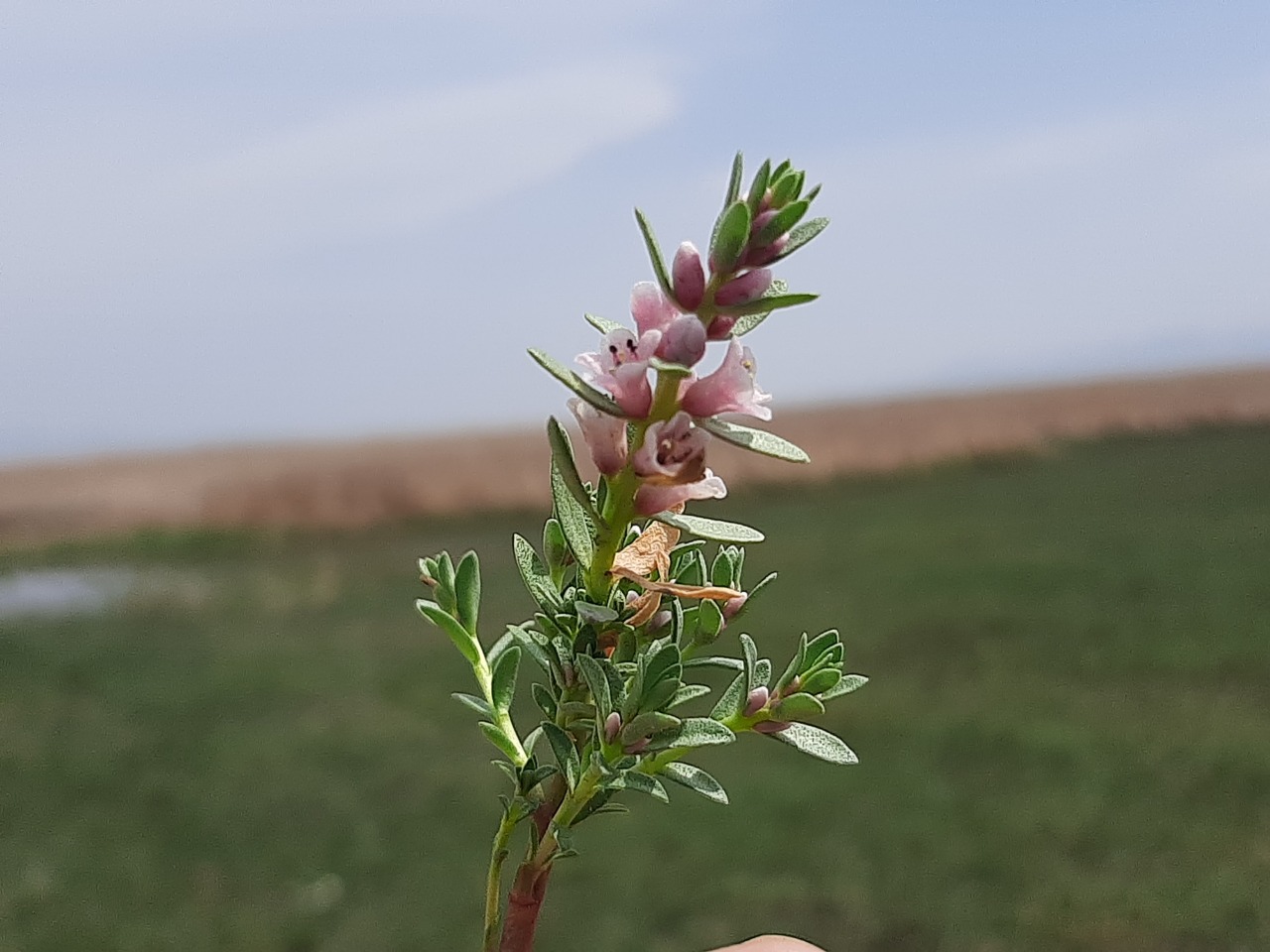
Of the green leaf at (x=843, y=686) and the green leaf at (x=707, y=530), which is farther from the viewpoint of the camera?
the green leaf at (x=843, y=686)

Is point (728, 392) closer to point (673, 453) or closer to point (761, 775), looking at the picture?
point (673, 453)

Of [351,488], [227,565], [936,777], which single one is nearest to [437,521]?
[351,488]

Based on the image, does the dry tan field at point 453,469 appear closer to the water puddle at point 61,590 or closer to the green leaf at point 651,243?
the water puddle at point 61,590

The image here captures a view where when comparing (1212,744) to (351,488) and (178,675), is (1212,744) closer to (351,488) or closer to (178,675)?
(178,675)

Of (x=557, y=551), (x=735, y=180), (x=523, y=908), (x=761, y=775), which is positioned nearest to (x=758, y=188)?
(x=735, y=180)

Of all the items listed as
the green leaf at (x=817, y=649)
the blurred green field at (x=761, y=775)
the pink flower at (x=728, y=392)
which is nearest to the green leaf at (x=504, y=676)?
the green leaf at (x=817, y=649)

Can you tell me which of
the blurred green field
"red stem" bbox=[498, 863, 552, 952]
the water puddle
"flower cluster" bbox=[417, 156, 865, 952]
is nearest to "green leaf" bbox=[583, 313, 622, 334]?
"flower cluster" bbox=[417, 156, 865, 952]
